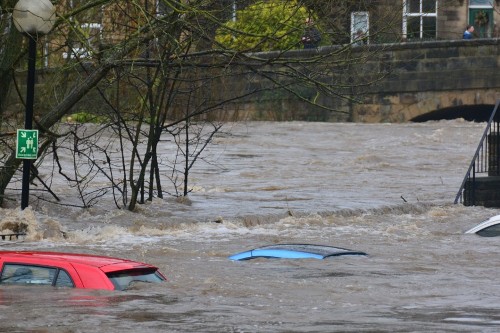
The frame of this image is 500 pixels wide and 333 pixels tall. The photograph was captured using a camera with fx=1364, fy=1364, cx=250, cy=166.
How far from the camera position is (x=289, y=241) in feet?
65.1

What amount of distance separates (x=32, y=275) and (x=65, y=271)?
12.2 inches

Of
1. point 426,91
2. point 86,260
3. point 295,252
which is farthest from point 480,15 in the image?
point 86,260

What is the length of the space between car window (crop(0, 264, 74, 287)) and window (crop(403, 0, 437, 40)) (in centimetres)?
950

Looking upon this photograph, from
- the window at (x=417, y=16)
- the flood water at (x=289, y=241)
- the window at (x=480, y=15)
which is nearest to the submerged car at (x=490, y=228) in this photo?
the flood water at (x=289, y=241)

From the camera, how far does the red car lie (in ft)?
37.5

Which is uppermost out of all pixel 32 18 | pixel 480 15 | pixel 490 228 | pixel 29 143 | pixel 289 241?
pixel 480 15

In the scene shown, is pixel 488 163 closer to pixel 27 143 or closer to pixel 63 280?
pixel 27 143

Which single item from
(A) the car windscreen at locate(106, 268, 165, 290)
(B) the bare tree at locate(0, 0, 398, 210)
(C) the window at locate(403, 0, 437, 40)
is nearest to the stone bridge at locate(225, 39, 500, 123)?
(C) the window at locate(403, 0, 437, 40)

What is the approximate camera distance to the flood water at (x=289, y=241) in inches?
440

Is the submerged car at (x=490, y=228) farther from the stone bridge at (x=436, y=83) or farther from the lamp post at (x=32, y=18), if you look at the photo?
the stone bridge at (x=436, y=83)

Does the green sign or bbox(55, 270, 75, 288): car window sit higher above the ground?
the green sign

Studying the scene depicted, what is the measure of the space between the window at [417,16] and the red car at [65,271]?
9113mm

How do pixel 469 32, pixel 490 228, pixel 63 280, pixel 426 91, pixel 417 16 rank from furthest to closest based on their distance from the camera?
pixel 426 91
pixel 469 32
pixel 417 16
pixel 490 228
pixel 63 280

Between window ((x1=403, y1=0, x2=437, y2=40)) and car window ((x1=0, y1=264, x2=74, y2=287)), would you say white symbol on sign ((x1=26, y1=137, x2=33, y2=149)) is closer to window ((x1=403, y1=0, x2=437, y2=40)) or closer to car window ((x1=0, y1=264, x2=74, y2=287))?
window ((x1=403, y1=0, x2=437, y2=40))
